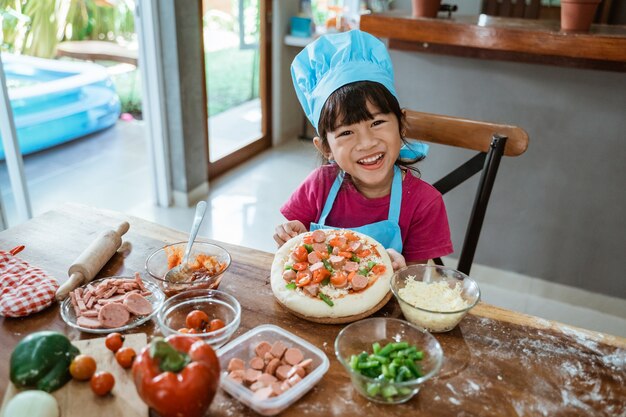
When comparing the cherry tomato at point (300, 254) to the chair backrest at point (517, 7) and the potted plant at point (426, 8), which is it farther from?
the chair backrest at point (517, 7)

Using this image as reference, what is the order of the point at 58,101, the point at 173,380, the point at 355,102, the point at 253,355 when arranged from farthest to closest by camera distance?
1. the point at 58,101
2. the point at 355,102
3. the point at 253,355
4. the point at 173,380

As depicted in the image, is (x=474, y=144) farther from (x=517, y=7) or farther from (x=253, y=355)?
(x=517, y=7)

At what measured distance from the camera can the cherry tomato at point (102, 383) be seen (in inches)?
34.0

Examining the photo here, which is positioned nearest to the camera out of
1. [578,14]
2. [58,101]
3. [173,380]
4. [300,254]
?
[173,380]

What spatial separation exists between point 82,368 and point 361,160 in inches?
32.8

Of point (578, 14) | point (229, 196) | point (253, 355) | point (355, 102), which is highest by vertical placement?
point (578, 14)

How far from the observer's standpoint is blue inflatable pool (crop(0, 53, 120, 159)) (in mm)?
3611

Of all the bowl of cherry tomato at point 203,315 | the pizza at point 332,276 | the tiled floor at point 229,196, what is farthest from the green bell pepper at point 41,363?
the tiled floor at point 229,196

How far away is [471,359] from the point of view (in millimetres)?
991

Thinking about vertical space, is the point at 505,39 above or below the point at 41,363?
above

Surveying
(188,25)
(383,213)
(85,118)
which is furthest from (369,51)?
(85,118)

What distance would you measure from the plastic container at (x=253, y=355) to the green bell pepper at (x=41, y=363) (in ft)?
0.88

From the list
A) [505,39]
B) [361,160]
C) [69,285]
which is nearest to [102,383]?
[69,285]

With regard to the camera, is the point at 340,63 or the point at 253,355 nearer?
the point at 253,355
